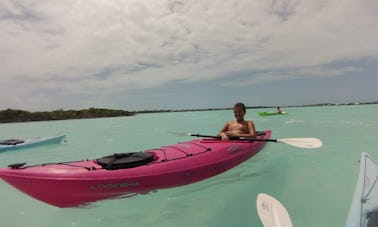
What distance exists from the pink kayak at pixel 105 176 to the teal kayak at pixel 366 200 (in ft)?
9.15

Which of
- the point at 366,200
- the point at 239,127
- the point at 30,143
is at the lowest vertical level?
the point at 30,143

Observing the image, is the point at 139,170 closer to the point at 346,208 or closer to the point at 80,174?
the point at 80,174

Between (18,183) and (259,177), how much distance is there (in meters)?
5.25

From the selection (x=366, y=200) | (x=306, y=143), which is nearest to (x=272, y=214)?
(x=366, y=200)

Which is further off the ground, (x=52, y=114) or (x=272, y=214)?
(x=52, y=114)

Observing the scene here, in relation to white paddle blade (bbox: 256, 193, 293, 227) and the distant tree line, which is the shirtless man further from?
the distant tree line

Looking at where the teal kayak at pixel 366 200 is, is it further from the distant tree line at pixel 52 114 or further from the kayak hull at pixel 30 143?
the distant tree line at pixel 52 114

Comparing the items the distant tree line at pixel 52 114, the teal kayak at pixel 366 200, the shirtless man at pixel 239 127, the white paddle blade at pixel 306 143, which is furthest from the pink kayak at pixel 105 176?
the distant tree line at pixel 52 114

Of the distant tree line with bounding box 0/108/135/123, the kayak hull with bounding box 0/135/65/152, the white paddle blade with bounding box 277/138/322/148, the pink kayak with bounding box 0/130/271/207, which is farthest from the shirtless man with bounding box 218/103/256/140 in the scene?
the distant tree line with bounding box 0/108/135/123

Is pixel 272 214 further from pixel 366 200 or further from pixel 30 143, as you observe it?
pixel 30 143

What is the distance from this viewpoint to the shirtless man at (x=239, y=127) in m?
6.77

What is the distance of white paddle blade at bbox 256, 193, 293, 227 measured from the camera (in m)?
2.56

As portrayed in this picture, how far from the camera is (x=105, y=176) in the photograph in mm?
4156

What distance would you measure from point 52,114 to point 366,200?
220ft
